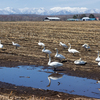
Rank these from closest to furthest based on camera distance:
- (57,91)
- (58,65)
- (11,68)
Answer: (57,91), (58,65), (11,68)

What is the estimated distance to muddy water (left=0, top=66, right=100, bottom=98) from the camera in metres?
10.1

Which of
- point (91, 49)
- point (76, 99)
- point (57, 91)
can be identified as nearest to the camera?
point (76, 99)

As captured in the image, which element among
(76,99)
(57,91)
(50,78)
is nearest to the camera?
(76,99)

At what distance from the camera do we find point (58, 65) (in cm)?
1305

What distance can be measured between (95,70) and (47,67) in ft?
10.2

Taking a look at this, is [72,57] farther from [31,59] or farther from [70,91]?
[70,91]

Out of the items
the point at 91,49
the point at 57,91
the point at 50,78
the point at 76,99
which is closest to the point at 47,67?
the point at 50,78

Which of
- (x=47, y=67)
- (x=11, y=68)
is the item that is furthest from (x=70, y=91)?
(x=11, y=68)

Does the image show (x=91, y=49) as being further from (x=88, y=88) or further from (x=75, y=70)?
(x=88, y=88)

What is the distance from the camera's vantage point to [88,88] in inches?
403

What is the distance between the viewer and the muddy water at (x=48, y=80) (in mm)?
10070

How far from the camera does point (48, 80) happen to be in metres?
11.5

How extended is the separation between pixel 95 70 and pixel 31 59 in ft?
17.2

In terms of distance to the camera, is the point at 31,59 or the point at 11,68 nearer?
the point at 11,68
